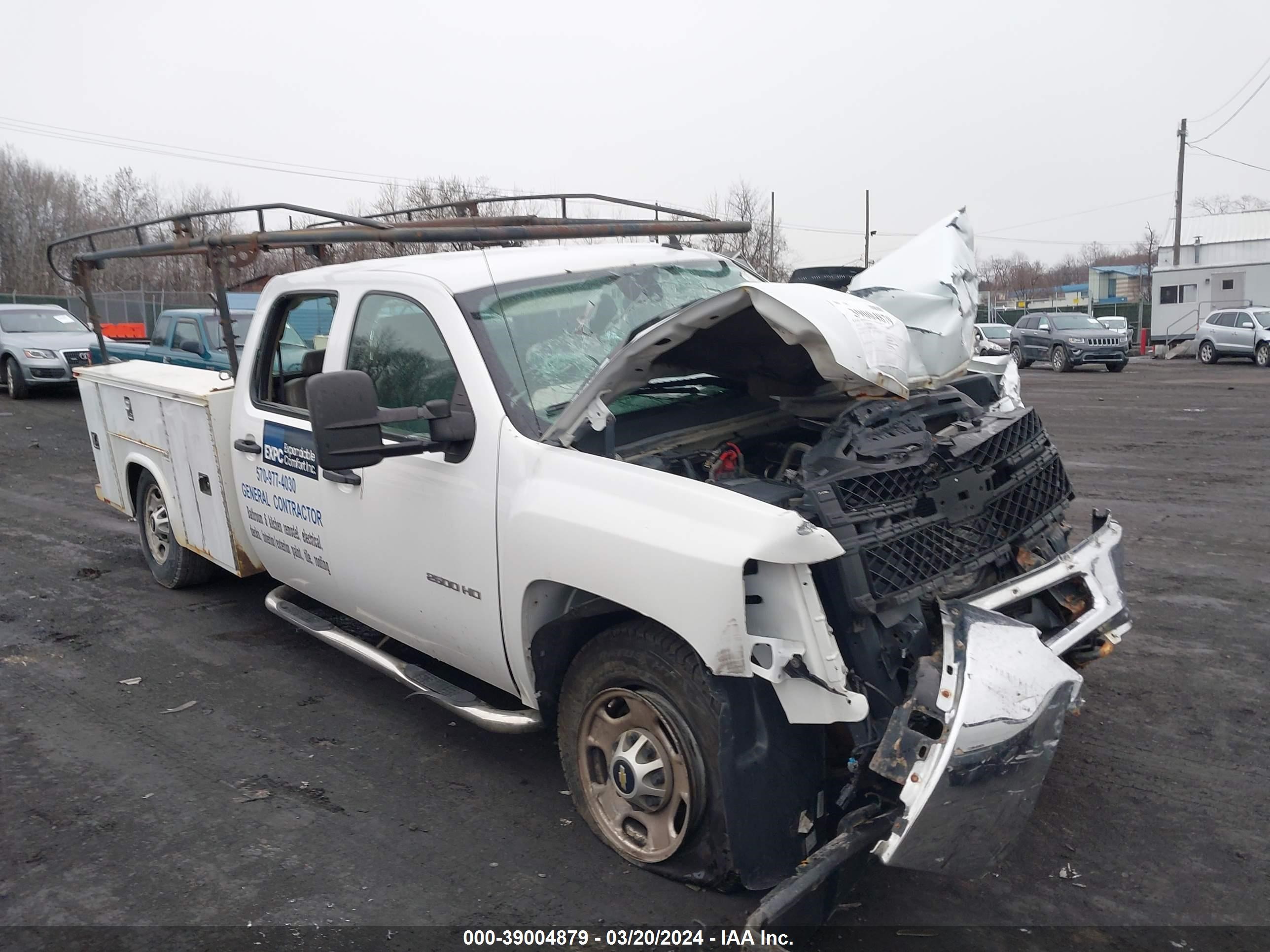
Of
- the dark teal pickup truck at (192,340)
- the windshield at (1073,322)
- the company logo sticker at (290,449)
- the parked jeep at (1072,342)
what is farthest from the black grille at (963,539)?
the windshield at (1073,322)

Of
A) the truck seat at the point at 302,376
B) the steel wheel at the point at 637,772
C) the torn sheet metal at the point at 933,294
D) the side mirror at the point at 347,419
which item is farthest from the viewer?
the truck seat at the point at 302,376

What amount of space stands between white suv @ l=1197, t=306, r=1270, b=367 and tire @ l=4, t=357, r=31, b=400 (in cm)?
2796

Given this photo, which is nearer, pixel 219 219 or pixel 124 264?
pixel 219 219

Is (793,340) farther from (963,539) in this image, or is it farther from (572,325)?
(572,325)

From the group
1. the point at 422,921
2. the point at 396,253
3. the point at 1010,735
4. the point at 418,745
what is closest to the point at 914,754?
the point at 1010,735

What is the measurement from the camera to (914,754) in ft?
8.36

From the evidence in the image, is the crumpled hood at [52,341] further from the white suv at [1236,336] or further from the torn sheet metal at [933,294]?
the white suv at [1236,336]

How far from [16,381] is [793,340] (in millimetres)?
18591

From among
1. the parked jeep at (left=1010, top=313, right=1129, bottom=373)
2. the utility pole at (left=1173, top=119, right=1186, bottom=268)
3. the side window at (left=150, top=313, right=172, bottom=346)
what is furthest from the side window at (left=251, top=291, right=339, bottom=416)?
the utility pole at (left=1173, top=119, right=1186, bottom=268)

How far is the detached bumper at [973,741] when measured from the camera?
2498 millimetres

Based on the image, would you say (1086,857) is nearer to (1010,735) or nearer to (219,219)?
(1010,735)

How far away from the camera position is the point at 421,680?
390cm

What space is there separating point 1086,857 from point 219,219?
39.7 m

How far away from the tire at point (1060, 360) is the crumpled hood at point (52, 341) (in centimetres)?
2340
